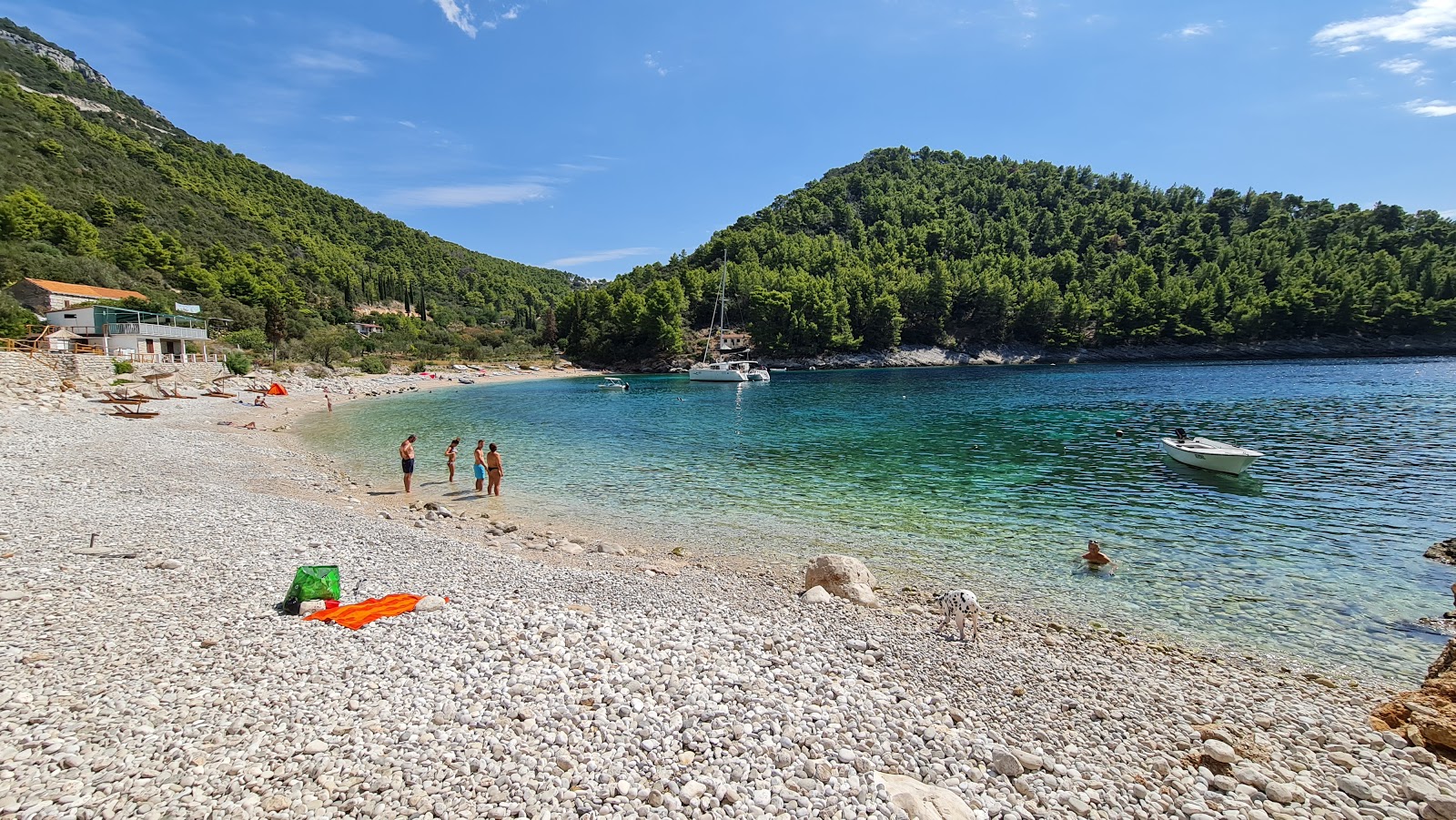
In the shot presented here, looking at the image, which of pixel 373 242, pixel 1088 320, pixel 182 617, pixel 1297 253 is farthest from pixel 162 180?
pixel 1297 253

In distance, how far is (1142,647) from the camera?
8719mm

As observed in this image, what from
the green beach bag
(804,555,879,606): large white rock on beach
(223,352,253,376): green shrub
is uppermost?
(223,352,253,376): green shrub

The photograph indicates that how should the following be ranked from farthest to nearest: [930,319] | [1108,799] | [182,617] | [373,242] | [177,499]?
[373,242]
[930,319]
[177,499]
[182,617]
[1108,799]

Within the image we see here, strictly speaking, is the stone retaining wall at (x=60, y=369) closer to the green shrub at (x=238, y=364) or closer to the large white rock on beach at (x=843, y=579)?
the green shrub at (x=238, y=364)

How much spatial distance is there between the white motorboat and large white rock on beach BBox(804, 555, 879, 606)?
54.5 ft

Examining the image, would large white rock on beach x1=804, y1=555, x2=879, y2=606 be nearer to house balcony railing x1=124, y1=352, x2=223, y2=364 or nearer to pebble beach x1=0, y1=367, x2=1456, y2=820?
pebble beach x1=0, y1=367, x2=1456, y2=820

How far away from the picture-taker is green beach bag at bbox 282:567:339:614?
814 centimetres

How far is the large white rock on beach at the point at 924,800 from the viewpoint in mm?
4652

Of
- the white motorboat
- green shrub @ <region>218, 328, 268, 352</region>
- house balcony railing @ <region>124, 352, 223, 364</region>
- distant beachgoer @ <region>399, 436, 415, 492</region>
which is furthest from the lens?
green shrub @ <region>218, 328, 268, 352</region>

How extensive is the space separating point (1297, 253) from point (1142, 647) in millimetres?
174982

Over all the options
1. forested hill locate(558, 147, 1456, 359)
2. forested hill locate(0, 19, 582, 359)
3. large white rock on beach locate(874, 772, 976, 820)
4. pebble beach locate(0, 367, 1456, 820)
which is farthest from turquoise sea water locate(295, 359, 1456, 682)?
forested hill locate(558, 147, 1456, 359)

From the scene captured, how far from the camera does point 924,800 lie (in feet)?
15.7

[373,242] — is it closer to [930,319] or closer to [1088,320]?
[930,319]

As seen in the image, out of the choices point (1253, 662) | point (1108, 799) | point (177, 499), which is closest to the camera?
point (1108, 799)
